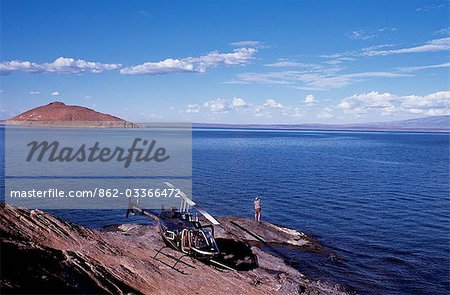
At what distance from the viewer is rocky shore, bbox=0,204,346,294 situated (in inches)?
546

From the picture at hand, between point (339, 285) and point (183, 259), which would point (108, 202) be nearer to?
point (183, 259)

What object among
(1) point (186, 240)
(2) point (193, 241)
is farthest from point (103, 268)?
(2) point (193, 241)

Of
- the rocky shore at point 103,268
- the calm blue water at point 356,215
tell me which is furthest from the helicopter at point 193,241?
the calm blue water at point 356,215

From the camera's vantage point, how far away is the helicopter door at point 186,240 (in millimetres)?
20859

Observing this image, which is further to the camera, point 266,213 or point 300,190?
point 300,190

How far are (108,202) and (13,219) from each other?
2486 cm

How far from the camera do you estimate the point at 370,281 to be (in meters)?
24.6

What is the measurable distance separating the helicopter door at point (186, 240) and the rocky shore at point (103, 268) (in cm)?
63

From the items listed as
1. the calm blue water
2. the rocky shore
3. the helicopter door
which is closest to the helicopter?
the helicopter door

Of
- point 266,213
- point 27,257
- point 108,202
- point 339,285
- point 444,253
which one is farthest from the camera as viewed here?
point 108,202

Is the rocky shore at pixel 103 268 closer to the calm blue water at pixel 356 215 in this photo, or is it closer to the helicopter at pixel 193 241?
the helicopter at pixel 193 241

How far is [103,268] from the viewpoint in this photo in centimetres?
1747

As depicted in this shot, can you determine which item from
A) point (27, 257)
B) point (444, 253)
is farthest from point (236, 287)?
point (444, 253)

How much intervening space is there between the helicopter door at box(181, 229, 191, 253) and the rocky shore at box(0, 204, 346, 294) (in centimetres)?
63
